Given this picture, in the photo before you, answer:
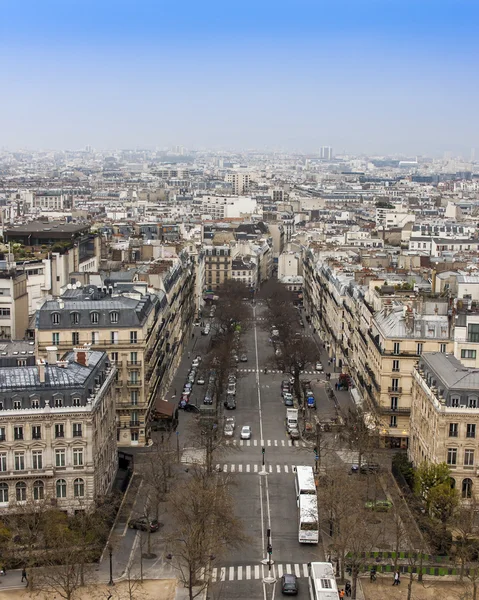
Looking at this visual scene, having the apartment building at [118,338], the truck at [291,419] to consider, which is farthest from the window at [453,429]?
the apartment building at [118,338]

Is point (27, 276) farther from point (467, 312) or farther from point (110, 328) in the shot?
point (467, 312)

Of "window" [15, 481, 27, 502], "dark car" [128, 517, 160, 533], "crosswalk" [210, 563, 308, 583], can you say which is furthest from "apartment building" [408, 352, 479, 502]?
"window" [15, 481, 27, 502]

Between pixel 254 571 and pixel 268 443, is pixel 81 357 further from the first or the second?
pixel 268 443

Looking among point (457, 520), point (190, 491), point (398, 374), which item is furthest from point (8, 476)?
point (398, 374)

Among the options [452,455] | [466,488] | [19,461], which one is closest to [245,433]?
[452,455]

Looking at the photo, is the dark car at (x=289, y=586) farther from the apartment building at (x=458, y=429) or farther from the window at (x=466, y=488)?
the window at (x=466, y=488)
